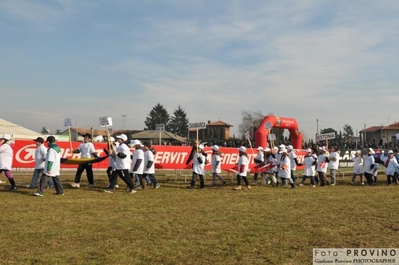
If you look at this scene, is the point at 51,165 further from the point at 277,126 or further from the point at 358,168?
the point at 277,126

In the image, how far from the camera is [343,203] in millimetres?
11820

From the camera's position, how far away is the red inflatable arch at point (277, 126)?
93.5ft

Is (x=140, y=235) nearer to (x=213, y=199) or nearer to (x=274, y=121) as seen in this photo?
(x=213, y=199)

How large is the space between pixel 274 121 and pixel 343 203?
1844cm

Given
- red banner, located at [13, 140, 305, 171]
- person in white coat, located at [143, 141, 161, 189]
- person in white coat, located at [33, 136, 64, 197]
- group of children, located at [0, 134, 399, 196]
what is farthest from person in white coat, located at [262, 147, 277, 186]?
person in white coat, located at [33, 136, 64, 197]

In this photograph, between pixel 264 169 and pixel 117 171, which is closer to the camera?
pixel 117 171

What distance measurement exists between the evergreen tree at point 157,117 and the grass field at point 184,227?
283 ft

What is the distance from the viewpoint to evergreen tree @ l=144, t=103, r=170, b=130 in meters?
99.0

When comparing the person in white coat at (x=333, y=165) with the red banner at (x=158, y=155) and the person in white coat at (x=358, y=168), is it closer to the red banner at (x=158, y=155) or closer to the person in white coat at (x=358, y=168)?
the person in white coat at (x=358, y=168)

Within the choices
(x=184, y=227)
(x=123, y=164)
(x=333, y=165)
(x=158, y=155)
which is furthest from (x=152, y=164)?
(x=333, y=165)

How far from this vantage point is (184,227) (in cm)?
820

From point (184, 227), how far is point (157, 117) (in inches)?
3610

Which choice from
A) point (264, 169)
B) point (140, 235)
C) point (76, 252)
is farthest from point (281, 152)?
point (76, 252)

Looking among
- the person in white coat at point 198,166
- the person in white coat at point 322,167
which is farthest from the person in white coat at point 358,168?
the person in white coat at point 198,166
